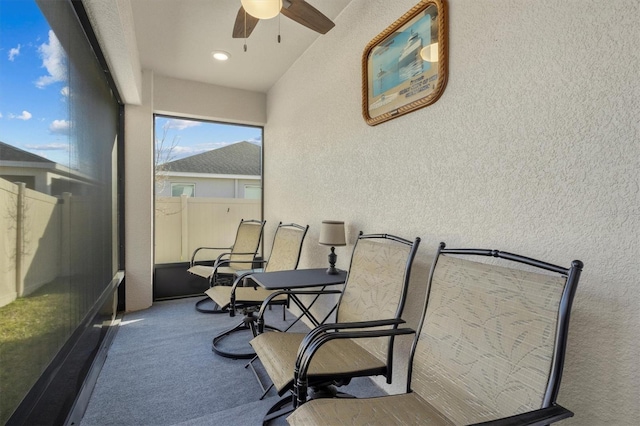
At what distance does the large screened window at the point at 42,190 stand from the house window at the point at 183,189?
1.97 meters

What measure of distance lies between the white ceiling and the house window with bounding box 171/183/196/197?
136 cm

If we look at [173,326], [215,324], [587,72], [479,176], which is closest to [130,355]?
[173,326]

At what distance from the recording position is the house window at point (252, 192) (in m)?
4.63

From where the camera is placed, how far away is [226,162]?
4547 mm

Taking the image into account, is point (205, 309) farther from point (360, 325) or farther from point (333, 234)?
point (360, 325)

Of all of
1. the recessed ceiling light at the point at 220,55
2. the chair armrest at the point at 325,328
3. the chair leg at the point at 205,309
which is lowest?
the chair leg at the point at 205,309

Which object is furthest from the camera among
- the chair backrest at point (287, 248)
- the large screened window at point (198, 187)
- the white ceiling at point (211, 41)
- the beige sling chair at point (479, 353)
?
the large screened window at point (198, 187)

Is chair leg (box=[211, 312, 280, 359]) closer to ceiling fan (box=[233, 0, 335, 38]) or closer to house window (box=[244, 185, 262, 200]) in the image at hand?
house window (box=[244, 185, 262, 200])

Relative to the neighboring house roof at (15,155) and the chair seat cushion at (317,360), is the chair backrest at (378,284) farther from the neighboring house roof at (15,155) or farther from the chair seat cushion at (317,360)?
the neighboring house roof at (15,155)

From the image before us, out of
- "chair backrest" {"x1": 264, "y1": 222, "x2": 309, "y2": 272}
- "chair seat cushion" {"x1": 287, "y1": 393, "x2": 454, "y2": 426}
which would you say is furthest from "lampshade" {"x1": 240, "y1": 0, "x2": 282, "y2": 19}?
"chair seat cushion" {"x1": 287, "y1": 393, "x2": 454, "y2": 426}

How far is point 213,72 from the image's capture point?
385cm

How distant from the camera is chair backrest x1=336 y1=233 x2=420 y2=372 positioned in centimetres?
173

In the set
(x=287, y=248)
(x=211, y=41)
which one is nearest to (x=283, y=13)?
(x=211, y=41)

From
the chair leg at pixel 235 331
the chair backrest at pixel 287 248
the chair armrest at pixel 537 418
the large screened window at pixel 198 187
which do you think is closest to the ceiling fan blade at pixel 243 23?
the chair backrest at pixel 287 248
